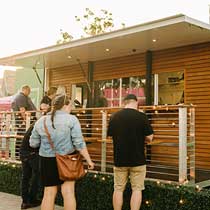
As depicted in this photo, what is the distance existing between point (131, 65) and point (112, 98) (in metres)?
1.30


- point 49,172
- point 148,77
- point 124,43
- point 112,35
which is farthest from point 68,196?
point 148,77

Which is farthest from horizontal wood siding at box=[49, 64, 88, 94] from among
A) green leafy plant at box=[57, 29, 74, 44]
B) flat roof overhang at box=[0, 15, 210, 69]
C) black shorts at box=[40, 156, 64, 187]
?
green leafy plant at box=[57, 29, 74, 44]

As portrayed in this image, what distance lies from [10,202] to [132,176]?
310 cm

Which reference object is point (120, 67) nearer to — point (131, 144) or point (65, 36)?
point (131, 144)

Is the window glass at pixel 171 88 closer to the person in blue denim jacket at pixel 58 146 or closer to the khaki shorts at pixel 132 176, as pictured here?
the khaki shorts at pixel 132 176

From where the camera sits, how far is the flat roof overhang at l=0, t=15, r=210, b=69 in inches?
279

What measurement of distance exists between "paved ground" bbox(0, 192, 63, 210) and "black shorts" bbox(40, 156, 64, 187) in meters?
2.05

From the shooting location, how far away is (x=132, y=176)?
17.0 feet

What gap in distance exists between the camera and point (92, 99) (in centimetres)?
1139

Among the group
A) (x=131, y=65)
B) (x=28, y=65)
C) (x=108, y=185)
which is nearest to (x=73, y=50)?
(x=131, y=65)

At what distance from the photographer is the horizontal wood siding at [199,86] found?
839 cm

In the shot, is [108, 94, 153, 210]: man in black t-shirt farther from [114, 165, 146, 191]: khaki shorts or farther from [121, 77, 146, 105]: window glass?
[121, 77, 146, 105]: window glass

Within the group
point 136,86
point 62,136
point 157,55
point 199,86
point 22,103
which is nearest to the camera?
point 62,136

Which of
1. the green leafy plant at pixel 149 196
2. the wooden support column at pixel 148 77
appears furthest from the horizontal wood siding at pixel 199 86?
the green leafy plant at pixel 149 196
